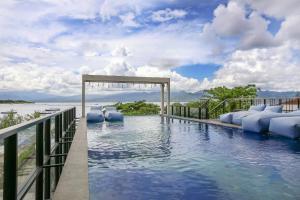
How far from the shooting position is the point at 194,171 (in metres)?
5.06

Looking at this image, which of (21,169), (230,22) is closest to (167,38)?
(230,22)

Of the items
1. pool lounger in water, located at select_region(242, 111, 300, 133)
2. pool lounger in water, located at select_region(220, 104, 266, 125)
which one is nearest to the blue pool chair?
pool lounger in water, located at select_region(242, 111, 300, 133)

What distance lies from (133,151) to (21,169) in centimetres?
525

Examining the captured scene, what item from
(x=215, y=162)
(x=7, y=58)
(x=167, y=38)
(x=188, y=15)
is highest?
(x=188, y=15)

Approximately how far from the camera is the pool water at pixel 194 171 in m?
3.96

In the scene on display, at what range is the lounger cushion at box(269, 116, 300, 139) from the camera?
8.86 meters

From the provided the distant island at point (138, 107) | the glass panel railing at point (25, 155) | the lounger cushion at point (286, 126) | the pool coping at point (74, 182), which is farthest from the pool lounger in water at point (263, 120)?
the distant island at point (138, 107)

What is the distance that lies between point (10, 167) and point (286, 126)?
8.90 m

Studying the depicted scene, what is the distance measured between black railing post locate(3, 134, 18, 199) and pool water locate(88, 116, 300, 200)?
2.29 meters

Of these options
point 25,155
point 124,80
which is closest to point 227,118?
point 124,80

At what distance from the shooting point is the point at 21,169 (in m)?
1.77

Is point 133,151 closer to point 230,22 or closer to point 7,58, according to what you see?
point 230,22

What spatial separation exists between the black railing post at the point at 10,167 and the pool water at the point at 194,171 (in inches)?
90.1

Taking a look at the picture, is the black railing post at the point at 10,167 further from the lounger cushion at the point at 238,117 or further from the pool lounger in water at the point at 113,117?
the pool lounger in water at the point at 113,117
